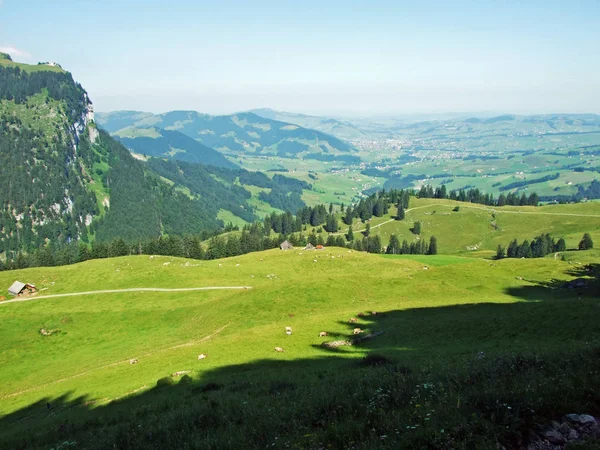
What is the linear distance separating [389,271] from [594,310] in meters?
59.2

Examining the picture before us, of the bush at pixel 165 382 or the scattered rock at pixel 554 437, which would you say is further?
the bush at pixel 165 382

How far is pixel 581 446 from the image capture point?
30.0ft

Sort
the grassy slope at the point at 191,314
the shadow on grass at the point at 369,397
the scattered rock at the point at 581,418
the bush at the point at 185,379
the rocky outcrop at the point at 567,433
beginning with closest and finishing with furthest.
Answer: the rocky outcrop at the point at 567,433, the scattered rock at the point at 581,418, the shadow on grass at the point at 369,397, the bush at the point at 185,379, the grassy slope at the point at 191,314

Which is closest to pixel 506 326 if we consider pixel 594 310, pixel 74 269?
pixel 594 310

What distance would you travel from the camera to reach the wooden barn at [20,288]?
8238cm

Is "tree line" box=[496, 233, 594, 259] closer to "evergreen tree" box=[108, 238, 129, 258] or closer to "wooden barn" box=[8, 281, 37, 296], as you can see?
"evergreen tree" box=[108, 238, 129, 258]

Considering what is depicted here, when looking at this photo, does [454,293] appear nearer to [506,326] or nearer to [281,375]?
[506,326]

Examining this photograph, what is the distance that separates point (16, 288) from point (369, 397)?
9178 cm

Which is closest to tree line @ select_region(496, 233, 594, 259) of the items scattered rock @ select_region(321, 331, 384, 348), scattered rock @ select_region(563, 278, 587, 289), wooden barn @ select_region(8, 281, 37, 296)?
scattered rock @ select_region(563, 278, 587, 289)

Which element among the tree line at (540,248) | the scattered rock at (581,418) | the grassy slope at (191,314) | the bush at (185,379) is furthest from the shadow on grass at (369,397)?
the tree line at (540,248)

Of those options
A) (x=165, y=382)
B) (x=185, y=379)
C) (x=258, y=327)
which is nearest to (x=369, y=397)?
(x=185, y=379)

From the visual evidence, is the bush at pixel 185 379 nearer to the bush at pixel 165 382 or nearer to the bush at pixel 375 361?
the bush at pixel 165 382

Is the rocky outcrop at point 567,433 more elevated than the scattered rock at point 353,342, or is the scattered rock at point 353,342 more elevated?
the rocky outcrop at point 567,433

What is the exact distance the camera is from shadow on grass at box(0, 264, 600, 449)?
12.1m
